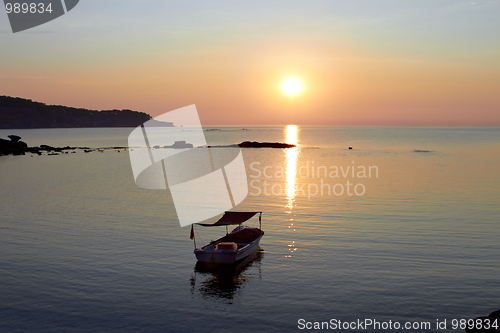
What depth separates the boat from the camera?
30219 mm

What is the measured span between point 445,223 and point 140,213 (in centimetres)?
3382

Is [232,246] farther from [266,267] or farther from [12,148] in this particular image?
[12,148]

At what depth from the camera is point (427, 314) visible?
2191 cm

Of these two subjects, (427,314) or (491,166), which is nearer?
(427,314)

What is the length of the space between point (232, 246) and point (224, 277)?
300 cm

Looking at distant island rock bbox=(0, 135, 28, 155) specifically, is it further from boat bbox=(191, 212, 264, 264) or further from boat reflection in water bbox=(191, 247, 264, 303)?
boat reflection in water bbox=(191, 247, 264, 303)

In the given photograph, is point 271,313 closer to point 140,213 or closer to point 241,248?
point 241,248

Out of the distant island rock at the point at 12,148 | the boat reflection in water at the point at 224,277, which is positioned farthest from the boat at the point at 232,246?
the distant island rock at the point at 12,148

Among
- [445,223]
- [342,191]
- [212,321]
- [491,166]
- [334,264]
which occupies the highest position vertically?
[491,166]

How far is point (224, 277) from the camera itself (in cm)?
2861

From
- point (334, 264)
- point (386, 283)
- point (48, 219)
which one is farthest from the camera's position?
point (48, 219)

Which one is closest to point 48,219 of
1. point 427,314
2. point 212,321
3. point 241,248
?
point 241,248

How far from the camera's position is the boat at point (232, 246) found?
30219 mm

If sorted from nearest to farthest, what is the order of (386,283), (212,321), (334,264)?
(212,321), (386,283), (334,264)
